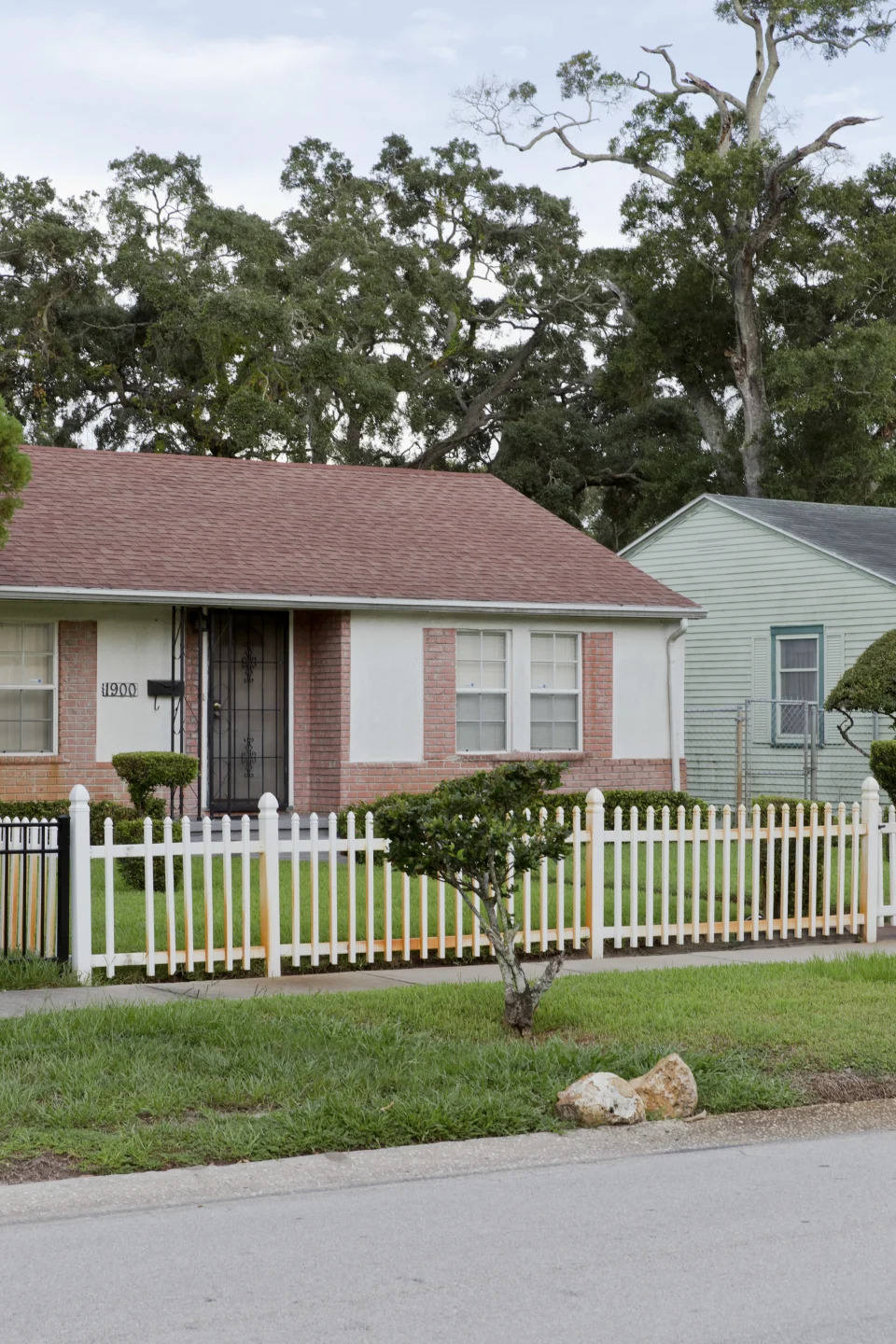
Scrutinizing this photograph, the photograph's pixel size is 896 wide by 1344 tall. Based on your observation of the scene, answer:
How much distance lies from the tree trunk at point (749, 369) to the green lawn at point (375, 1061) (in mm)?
30926

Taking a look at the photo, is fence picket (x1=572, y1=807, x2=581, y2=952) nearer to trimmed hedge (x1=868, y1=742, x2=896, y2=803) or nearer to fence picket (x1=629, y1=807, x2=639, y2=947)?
fence picket (x1=629, y1=807, x2=639, y2=947)

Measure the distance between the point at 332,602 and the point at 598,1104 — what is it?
42.0 ft

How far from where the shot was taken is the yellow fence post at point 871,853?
1263 cm

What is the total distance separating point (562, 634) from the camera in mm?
21578

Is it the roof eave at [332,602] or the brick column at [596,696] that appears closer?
the roof eave at [332,602]

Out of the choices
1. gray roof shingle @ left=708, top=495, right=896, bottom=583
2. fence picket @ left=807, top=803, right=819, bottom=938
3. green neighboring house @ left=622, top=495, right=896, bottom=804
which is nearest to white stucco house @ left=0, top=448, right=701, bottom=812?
green neighboring house @ left=622, top=495, right=896, bottom=804

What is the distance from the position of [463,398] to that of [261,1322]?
4180cm

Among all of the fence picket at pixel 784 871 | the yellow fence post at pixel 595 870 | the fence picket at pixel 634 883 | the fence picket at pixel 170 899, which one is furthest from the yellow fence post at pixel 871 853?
the fence picket at pixel 170 899

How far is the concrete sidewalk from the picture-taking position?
31.6ft

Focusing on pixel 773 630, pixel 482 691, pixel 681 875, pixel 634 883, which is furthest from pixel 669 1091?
pixel 773 630

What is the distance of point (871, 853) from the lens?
12.7 meters

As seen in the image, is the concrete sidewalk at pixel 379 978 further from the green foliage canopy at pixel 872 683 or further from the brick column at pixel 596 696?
the brick column at pixel 596 696

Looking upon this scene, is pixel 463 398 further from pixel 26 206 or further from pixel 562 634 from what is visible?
pixel 562 634

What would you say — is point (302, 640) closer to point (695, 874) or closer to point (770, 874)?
point (770, 874)
